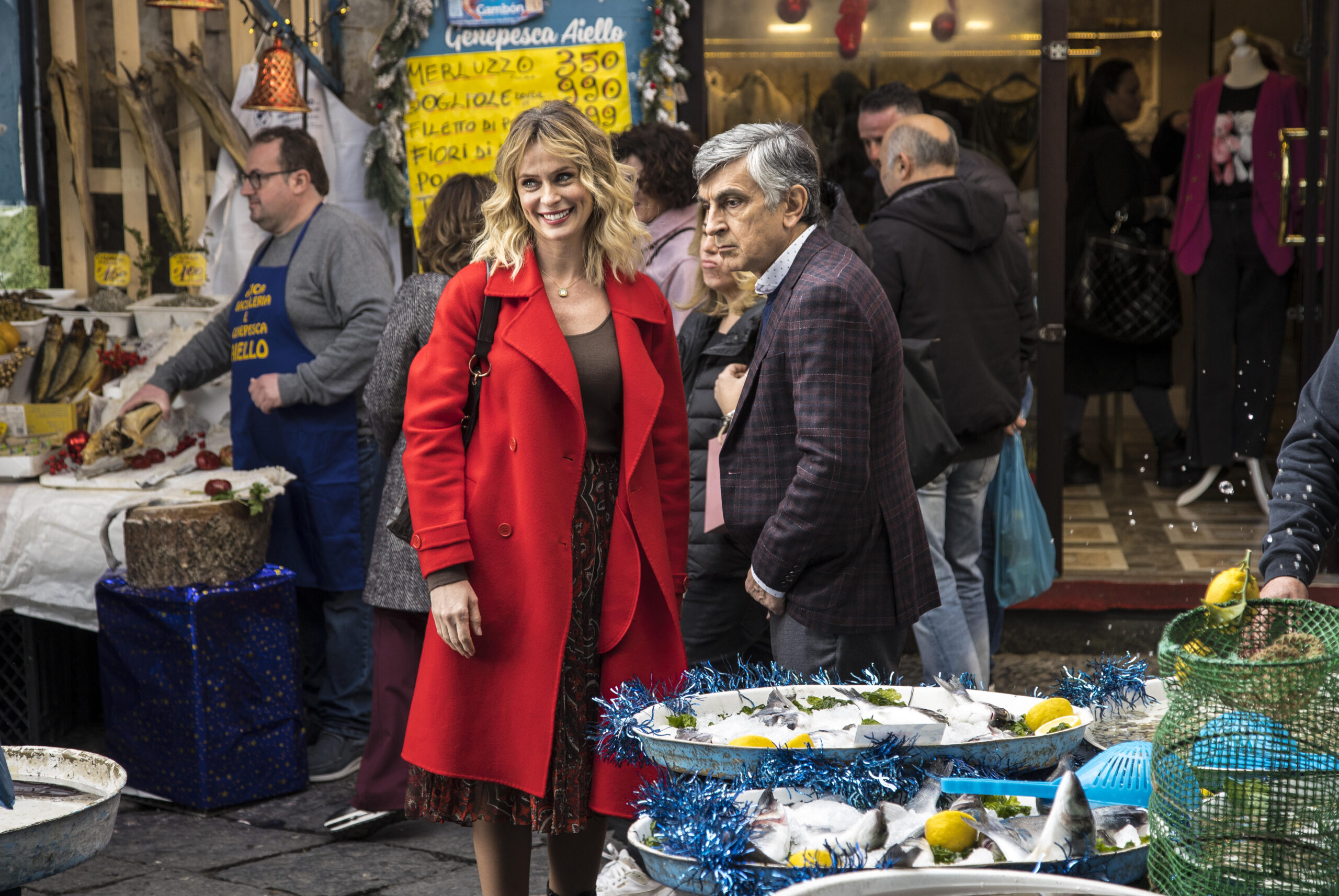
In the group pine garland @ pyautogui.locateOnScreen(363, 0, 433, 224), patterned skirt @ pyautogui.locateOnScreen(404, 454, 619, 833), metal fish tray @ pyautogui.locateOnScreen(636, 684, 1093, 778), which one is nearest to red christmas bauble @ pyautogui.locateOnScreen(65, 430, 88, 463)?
pine garland @ pyautogui.locateOnScreen(363, 0, 433, 224)

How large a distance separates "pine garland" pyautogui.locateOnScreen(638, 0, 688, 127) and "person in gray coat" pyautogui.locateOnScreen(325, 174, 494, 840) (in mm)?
1563

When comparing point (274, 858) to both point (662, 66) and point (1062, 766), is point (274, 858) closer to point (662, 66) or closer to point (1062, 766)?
point (1062, 766)

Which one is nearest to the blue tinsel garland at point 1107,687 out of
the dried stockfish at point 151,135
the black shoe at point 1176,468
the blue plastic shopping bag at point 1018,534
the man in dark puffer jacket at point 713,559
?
the man in dark puffer jacket at point 713,559

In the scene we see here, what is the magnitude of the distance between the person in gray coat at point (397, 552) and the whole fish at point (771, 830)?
7.03 ft

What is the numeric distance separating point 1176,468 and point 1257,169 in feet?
5.99

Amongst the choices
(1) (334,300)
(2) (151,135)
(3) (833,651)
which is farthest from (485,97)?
(3) (833,651)

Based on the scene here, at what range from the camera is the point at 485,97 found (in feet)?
17.9

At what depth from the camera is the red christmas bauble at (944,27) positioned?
19.3 ft

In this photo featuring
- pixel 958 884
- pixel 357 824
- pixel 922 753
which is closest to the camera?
pixel 958 884

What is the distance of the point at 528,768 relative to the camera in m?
2.70

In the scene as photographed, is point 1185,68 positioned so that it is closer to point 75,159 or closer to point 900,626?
point 75,159

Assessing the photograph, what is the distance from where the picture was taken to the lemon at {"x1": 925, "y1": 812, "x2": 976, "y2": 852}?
1.63m

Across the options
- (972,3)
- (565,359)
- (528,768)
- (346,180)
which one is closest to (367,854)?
(528,768)

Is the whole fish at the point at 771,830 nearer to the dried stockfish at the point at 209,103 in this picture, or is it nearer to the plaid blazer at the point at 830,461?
the plaid blazer at the point at 830,461
